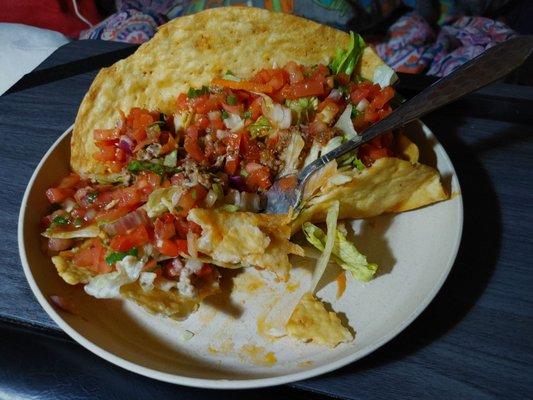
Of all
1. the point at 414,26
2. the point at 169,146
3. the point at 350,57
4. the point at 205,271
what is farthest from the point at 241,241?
the point at 414,26

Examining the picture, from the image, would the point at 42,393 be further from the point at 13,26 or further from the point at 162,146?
the point at 13,26

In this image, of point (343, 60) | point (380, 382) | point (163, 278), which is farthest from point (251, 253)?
point (343, 60)

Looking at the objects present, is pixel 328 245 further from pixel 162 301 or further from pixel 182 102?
pixel 182 102

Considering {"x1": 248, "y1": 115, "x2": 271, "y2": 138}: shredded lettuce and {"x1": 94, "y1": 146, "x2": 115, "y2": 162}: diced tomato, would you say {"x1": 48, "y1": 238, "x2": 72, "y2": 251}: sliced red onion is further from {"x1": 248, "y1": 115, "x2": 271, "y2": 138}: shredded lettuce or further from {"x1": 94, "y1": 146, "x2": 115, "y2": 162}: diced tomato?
{"x1": 248, "y1": 115, "x2": 271, "y2": 138}: shredded lettuce

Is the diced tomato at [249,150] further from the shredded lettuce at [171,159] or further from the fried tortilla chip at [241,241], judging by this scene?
the fried tortilla chip at [241,241]

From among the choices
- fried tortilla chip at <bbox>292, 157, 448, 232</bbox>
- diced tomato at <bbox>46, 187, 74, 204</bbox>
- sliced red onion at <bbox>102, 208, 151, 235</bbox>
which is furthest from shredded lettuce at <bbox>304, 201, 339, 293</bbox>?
diced tomato at <bbox>46, 187, 74, 204</bbox>

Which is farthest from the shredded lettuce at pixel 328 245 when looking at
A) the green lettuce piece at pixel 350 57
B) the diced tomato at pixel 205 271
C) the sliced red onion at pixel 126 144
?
the sliced red onion at pixel 126 144
